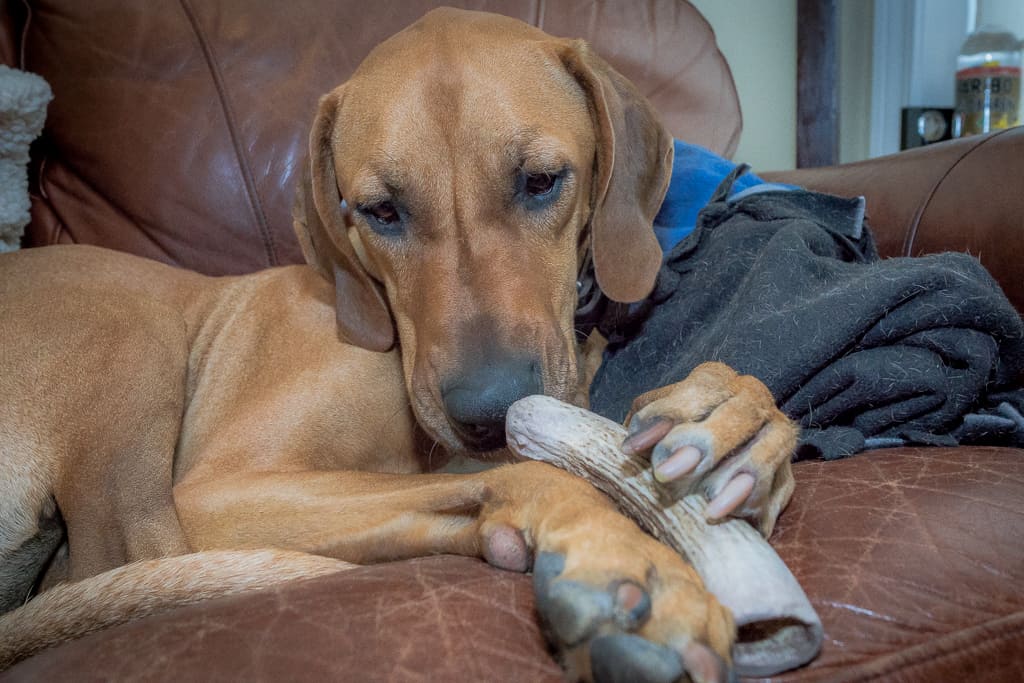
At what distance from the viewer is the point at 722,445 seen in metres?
1.02

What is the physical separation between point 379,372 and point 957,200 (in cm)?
147

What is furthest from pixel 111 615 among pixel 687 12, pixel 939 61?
pixel 939 61

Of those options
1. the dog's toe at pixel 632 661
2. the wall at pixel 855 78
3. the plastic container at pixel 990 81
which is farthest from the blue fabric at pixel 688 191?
the wall at pixel 855 78

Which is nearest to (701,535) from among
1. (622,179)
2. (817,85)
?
(622,179)

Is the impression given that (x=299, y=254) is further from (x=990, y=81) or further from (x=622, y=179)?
(x=990, y=81)

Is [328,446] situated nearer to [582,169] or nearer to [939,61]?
[582,169]

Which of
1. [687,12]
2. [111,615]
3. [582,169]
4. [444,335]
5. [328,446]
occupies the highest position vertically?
[687,12]

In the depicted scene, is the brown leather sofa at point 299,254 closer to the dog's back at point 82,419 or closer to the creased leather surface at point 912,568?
the creased leather surface at point 912,568

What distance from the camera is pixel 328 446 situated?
5.45 feet

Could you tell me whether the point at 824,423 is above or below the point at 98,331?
below

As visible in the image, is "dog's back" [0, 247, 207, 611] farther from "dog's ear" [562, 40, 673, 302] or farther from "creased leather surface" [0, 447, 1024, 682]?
"dog's ear" [562, 40, 673, 302]

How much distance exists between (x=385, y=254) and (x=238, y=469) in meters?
0.54

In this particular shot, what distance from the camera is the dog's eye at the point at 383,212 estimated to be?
164 centimetres

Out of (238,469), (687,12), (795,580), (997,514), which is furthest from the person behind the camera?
(687,12)
